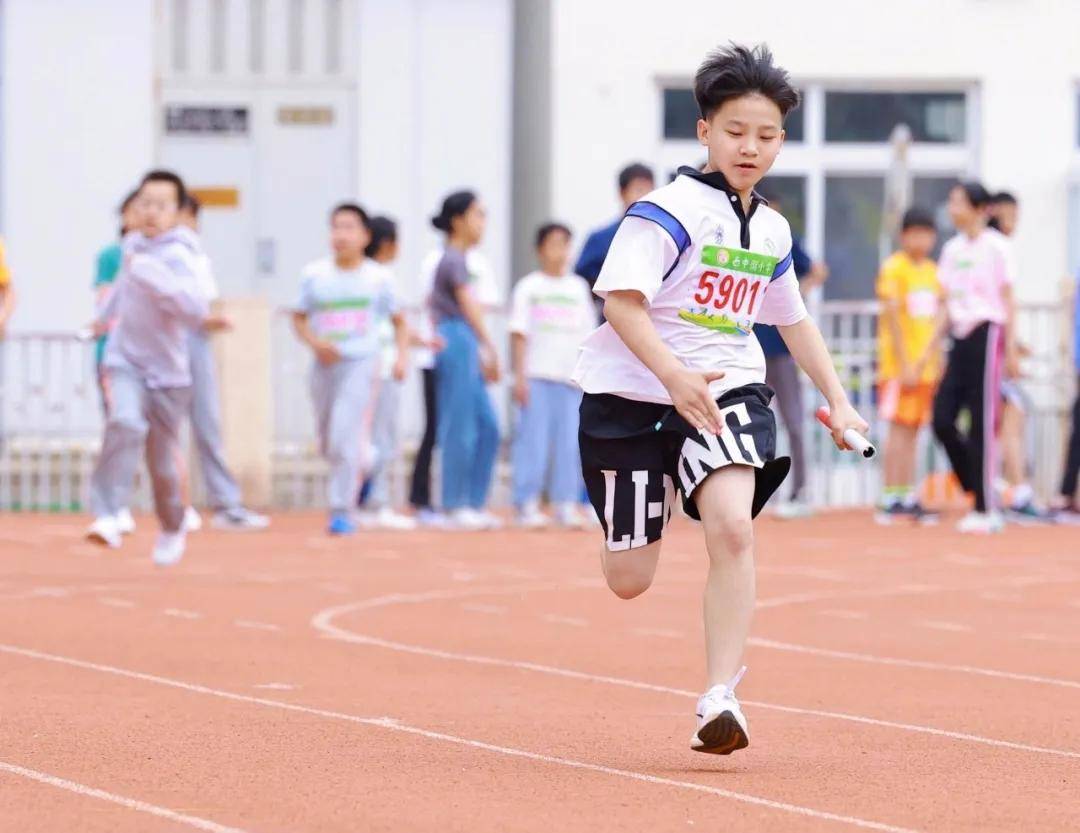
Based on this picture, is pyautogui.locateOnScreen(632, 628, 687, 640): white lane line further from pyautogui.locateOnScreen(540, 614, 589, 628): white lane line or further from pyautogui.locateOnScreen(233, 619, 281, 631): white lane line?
pyautogui.locateOnScreen(233, 619, 281, 631): white lane line

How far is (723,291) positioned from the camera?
657cm

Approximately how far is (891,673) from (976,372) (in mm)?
7100

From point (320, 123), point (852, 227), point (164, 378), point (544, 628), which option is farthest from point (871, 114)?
point (544, 628)

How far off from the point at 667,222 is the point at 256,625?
4.03 metres

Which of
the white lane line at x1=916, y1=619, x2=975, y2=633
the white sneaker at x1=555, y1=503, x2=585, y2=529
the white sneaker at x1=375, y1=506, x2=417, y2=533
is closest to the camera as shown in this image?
the white lane line at x1=916, y1=619, x2=975, y2=633

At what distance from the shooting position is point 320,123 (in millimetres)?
21188

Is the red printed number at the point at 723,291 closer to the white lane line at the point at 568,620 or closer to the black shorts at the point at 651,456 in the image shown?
the black shorts at the point at 651,456

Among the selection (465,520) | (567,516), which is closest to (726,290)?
(567,516)

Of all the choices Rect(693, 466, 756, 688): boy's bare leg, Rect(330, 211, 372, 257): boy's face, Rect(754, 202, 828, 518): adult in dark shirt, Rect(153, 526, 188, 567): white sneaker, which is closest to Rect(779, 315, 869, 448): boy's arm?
Rect(693, 466, 756, 688): boy's bare leg

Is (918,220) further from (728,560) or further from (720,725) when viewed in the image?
(720,725)

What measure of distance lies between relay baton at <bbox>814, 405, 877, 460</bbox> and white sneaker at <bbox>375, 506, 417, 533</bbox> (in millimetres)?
10017

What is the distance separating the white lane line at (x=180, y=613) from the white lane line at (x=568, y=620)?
1408 millimetres

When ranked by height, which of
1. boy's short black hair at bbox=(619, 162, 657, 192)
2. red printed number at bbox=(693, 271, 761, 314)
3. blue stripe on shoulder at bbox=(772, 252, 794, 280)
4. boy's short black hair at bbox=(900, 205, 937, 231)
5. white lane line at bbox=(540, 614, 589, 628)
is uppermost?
boy's short black hair at bbox=(619, 162, 657, 192)

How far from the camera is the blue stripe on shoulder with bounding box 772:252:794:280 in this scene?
6734mm
